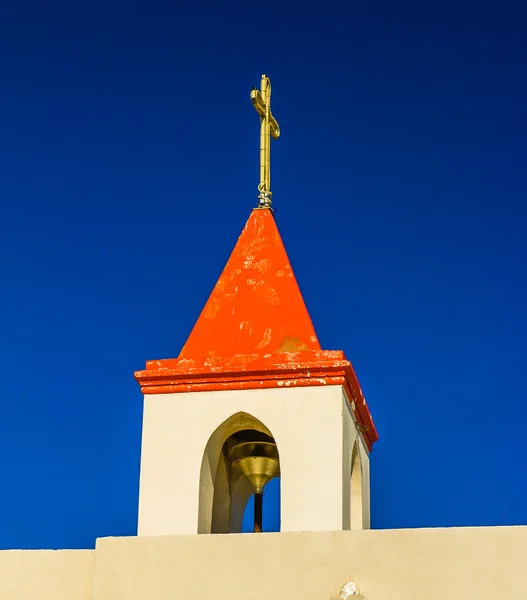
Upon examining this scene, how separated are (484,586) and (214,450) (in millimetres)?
2321

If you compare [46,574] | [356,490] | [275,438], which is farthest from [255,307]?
[46,574]

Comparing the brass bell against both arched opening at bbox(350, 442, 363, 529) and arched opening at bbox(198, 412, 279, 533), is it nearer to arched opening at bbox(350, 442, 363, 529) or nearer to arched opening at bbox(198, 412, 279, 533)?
arched opening at bbox(198, 412, 279, 533)

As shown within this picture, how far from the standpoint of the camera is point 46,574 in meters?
7.25

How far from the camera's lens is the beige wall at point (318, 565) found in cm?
634

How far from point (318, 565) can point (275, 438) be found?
1.33 meters

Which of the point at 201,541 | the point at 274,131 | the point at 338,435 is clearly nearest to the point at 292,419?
the point at 338,435

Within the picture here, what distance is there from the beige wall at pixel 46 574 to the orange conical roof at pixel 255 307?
168 centimetres

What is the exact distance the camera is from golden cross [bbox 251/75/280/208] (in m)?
9.13

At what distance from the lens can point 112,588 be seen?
6844mm

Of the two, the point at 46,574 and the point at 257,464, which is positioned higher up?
the point at 257,464

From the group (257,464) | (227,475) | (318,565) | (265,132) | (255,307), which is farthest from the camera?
(265,132)

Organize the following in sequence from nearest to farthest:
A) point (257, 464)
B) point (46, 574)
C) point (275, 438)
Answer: point (46, 574), point (275, 438), point (257, 464)

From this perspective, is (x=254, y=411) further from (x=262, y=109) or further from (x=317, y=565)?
(x=262, y=109)

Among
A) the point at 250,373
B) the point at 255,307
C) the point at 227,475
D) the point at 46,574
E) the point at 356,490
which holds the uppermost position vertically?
the point at 255,307
